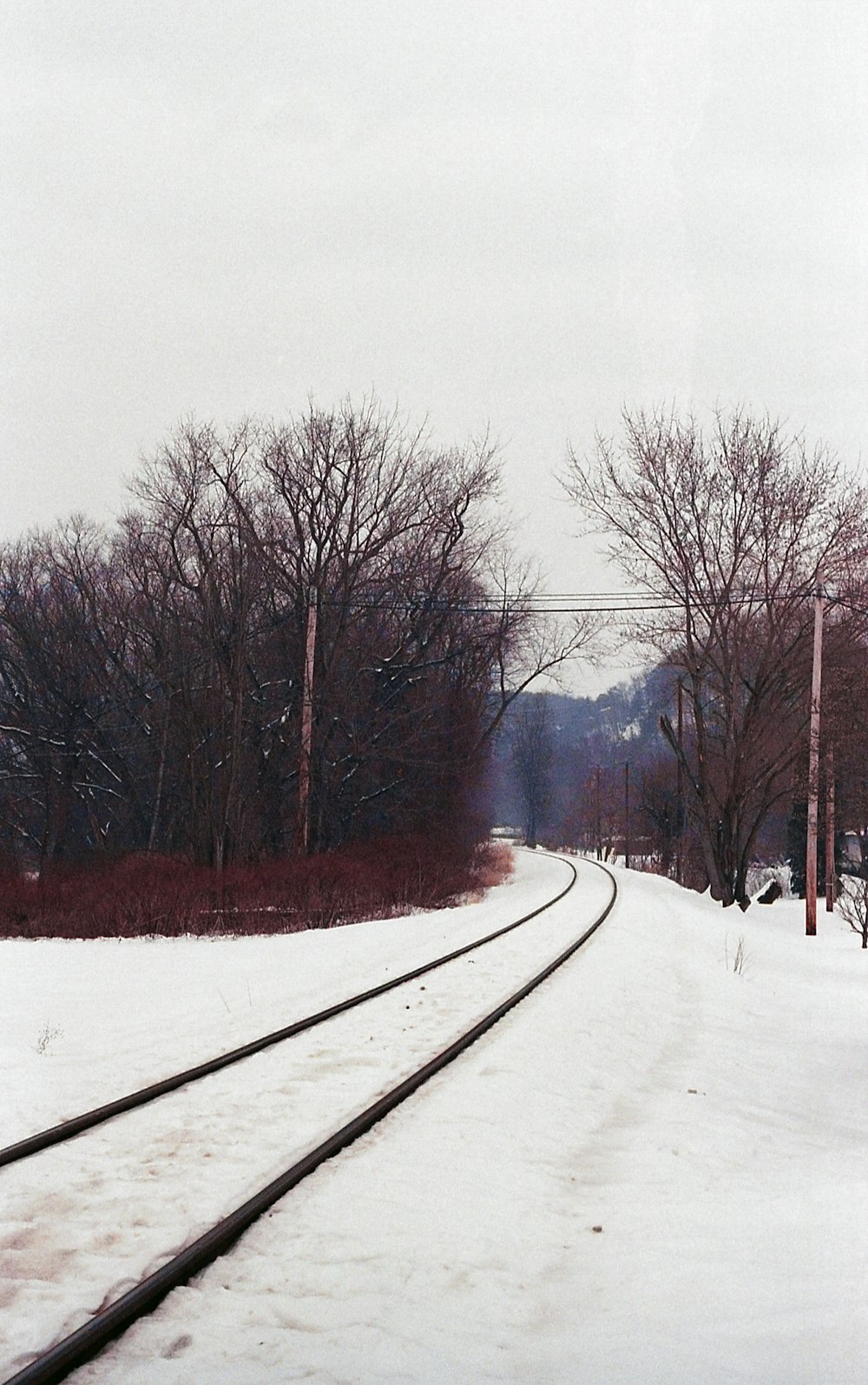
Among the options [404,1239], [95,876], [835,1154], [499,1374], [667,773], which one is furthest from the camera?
[667,773]

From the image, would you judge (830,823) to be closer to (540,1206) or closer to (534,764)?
(540,1206)

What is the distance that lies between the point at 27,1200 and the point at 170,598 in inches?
1332

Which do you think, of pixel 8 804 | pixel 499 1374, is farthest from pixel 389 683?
pixel 499 1374

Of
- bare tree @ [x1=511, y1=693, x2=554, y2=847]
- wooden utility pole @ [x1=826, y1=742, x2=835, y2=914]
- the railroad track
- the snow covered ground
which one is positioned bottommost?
the snow covered ground

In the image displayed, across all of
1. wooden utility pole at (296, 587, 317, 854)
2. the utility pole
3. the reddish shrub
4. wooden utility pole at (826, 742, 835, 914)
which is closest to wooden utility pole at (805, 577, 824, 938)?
wooden utility pole at (826, 742, 835, 914)

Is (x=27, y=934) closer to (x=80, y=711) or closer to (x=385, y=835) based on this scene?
(x=385, y=835)

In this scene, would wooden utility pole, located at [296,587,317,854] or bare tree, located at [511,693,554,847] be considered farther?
bare tree, located at [511,693,554,847]

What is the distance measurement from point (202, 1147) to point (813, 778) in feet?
73.1

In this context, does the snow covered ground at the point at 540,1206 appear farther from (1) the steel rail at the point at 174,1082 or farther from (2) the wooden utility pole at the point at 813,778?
(2) the wooden utility pole at the point at 813,778

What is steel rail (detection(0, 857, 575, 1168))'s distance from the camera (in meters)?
6.41

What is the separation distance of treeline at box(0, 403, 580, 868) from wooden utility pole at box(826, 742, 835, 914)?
36.9ft

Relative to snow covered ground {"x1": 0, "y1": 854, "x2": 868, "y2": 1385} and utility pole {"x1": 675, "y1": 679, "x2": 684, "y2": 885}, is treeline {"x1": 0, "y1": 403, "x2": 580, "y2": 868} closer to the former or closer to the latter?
utility pole {"x1": 675, "y1": 679, "x2": 684, "y2": 885}

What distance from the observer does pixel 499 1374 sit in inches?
160

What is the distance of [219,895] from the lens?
22750 mm
